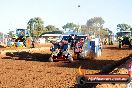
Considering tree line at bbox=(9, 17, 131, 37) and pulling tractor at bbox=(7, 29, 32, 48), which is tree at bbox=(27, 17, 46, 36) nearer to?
tree line at bbox=(9, 17, 131, 37)

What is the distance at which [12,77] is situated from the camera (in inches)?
539

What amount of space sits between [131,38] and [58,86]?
104 feet

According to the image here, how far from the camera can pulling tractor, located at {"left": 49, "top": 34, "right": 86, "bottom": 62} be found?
21516 mm

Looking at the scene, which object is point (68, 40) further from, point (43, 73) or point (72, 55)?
point (43, 73)

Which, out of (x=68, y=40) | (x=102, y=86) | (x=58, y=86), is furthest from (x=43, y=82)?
(x=68, y=40)

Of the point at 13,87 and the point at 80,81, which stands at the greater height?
the point at 80,81

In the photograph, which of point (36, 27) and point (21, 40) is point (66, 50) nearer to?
point (21, 40)

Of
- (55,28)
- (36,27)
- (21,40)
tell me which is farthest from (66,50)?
(55,28)

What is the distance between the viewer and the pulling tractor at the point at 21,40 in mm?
39322

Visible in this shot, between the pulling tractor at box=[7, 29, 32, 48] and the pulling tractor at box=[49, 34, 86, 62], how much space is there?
16854 millimetres

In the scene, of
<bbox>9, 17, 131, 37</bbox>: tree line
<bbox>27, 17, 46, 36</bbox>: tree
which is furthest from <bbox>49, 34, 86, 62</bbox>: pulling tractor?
<bbox>27, 17, 46, 36</bbox>: tree

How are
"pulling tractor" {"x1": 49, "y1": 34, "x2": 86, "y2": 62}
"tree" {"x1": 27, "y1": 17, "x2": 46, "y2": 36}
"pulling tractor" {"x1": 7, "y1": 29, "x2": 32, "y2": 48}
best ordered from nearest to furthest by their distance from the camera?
"pulling tractor" {"x1": 49, "y1": 34, "x2": 86, "y2": 62} < "pulling tractor" {"x1": 7, "y1": 29, "x2": 32, "y2": 48} < "tree" {"x1": 27, "y1": 17, "x2": 46, "y2": 36}

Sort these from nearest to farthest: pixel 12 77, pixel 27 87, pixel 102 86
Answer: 1. pixel 102 86
2. pixel 27 87
3. pixel 12 77

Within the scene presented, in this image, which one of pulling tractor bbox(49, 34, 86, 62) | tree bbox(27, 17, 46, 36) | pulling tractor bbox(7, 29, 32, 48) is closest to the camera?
pulling tractor bbox(49, 34, 86, 62)
